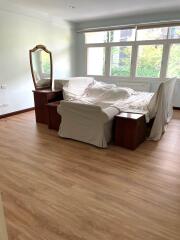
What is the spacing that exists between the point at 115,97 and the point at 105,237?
277 cm

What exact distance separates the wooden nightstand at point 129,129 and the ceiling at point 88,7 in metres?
2.59

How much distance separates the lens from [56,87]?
407 centimetres

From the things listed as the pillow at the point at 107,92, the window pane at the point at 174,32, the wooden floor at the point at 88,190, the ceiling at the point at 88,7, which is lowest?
the wooden floor at the point at 88,190

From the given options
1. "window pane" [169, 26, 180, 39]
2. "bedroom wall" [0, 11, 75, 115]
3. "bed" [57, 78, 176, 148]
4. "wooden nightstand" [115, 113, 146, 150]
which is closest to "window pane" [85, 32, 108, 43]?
"bedroom wall" [0, 11, 75, 115]

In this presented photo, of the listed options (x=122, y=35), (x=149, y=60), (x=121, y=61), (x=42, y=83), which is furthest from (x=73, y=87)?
(x=122, y=35)

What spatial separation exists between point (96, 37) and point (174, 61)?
256cm

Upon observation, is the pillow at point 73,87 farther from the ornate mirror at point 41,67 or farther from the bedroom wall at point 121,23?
the bedroom wall at point 121,23

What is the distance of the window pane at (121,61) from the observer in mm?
5527

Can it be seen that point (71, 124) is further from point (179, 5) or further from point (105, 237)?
point (179, 5)

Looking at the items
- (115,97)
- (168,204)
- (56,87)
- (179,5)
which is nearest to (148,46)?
(179,5)

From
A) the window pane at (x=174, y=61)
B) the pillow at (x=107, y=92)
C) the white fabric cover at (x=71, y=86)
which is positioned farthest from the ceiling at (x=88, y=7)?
the pillow at (x=107, y=92)

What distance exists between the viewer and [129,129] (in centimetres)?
288

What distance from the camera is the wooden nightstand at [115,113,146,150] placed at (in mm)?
2830

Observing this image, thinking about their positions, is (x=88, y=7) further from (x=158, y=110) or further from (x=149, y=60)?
(x=158, y=110)
